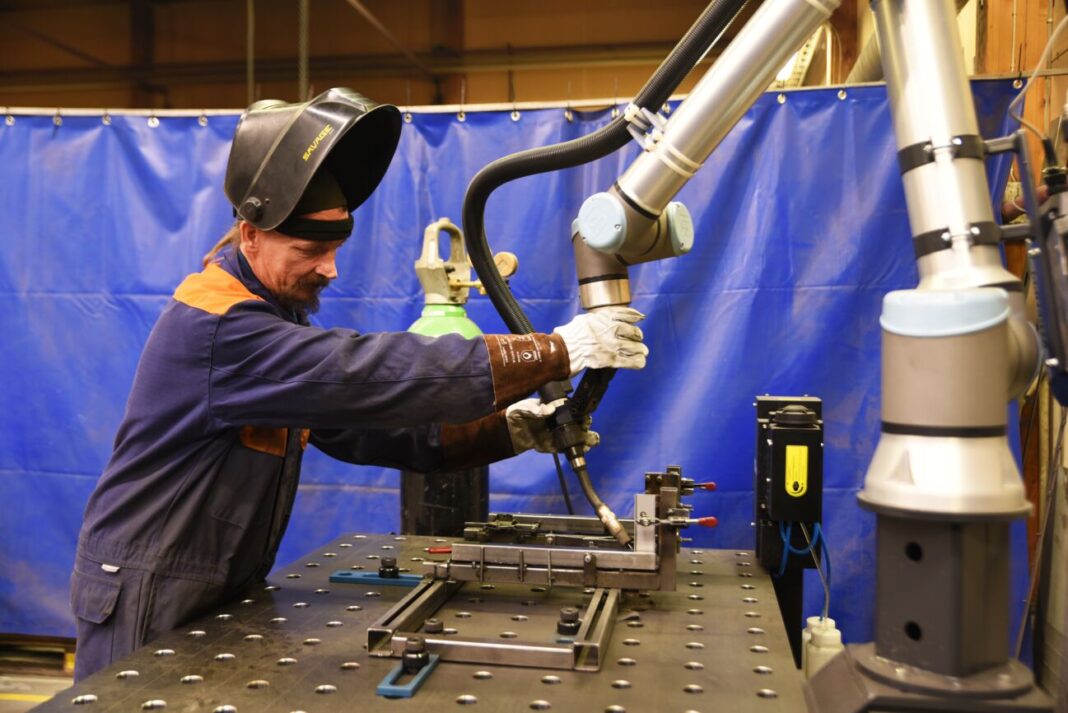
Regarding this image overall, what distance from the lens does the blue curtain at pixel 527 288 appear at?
235 centimetres

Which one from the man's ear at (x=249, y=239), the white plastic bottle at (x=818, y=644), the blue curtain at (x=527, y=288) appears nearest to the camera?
the man's ear at (x=249, y=239)

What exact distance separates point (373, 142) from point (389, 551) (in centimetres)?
76

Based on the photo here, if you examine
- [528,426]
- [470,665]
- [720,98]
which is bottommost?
[470,665]

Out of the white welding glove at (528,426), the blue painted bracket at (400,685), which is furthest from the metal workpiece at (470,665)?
the white welding glove at (528,426)

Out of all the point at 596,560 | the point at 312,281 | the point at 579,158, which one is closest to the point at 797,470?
the point at 596,560

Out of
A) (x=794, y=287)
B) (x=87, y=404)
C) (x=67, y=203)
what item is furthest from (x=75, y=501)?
(x=794, y=287)

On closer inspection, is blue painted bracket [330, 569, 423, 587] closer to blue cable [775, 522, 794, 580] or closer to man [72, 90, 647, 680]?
man [72, 90, 647, 680]

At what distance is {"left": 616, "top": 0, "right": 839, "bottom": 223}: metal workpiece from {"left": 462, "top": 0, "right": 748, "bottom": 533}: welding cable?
12cm

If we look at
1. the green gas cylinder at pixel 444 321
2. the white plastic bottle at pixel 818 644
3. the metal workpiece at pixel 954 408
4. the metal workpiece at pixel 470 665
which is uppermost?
the green gas cylinder at pixel 444 321

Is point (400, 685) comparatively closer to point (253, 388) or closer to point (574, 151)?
point (253, 388)

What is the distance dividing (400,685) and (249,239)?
0.78 meters

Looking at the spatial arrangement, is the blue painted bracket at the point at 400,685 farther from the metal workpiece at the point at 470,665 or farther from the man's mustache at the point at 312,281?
the man's mustache at the point at 312,281

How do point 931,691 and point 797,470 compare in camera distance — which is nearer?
point 931,691

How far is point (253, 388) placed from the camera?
3.85 ft
